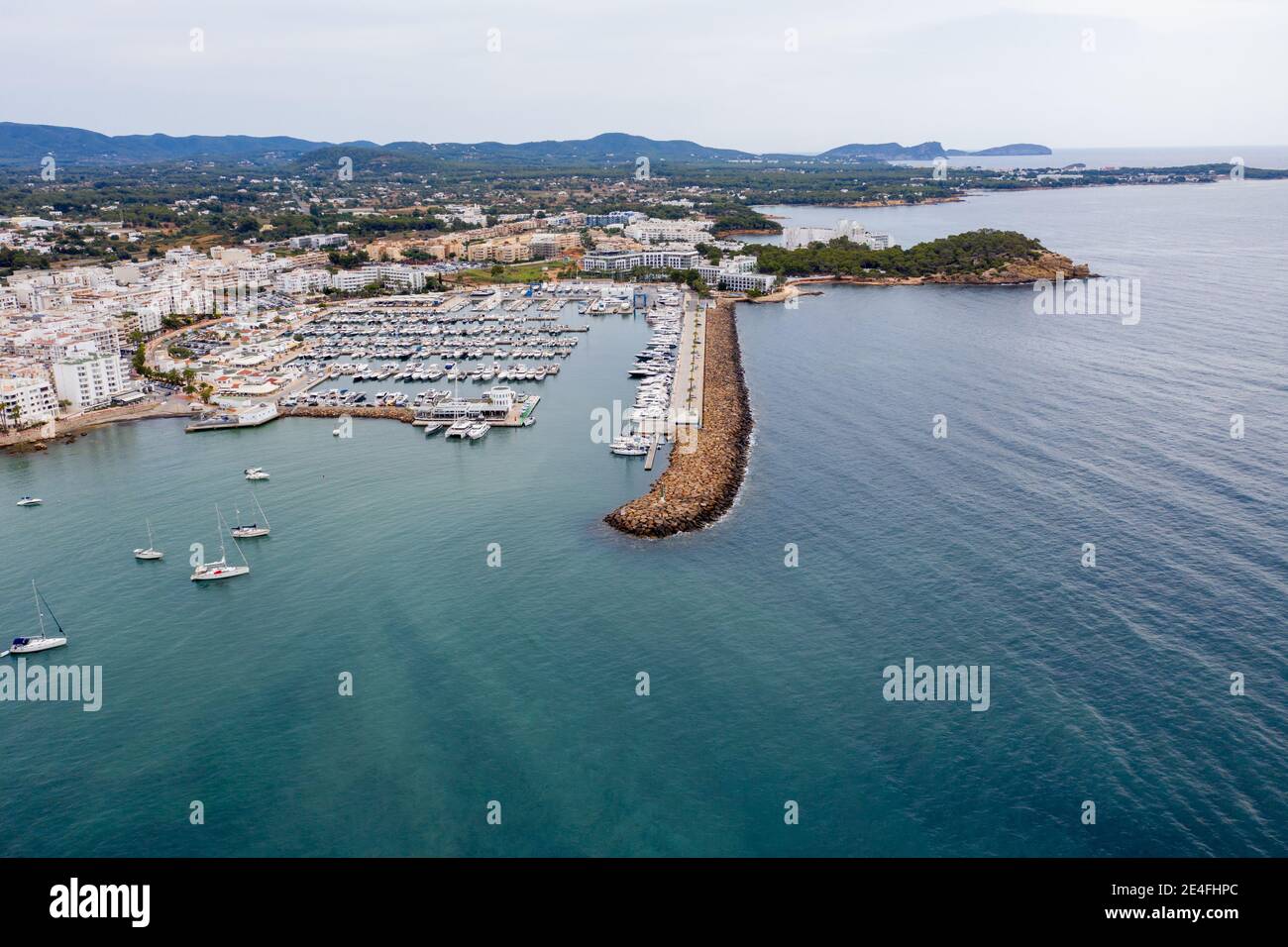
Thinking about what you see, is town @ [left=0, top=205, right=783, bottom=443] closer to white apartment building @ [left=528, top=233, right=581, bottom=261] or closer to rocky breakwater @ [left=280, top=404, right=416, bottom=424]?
white apartment building @ [left=528, top=233, right=581, bottom=261]

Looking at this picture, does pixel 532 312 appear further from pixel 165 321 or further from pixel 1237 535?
pixel 1237 535

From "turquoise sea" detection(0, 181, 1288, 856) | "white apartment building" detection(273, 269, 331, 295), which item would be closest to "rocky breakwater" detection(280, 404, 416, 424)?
"turquoise sea" detection(0, 181, 1288, 856)

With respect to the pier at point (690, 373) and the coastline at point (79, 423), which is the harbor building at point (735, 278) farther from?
the coastline at point (79, 423)

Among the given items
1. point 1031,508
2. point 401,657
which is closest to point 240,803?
point 401,657

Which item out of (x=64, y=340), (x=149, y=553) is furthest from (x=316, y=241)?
(x=149, y=553)

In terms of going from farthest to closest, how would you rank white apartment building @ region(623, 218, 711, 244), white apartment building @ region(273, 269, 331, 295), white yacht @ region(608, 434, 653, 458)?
white apartment building @ region(623, 218, 711, 244) < white apartment building @ region(273, 269, 331, 295) < white yacht @ region(608, 434, 653, 458)
